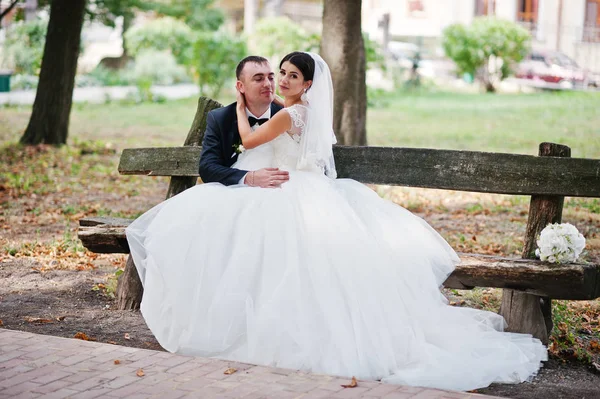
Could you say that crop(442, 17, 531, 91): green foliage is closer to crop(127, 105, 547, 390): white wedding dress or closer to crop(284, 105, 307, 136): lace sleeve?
crop(284, 105, 307, 136): lace sleeve

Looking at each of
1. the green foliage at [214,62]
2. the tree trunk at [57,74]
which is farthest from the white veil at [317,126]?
the green foliage at [214,62]

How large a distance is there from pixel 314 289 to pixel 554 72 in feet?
88.2

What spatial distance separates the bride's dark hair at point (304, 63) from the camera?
541 centimetres

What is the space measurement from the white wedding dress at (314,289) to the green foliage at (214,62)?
19166 mm

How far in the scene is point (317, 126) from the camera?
5.45m

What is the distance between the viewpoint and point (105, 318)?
19.4 ft

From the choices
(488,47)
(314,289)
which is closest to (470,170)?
(314,289)

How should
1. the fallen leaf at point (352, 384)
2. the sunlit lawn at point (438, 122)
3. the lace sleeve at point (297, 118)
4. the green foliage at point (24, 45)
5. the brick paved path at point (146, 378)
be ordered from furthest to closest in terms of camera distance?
1. the green foliage at point (24, 45)
2. the sunlit lawn at point (438, 122)
3. the lace sleeve at point (297, 118)
4. the fallen leaf at point (352, 384)
5. the brick paved path at point (146, 378)

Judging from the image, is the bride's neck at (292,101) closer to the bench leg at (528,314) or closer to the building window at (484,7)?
the bench leg at (528,314)

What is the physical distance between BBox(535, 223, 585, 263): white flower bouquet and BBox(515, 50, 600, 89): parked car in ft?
85.1

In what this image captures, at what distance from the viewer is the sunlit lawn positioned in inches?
634

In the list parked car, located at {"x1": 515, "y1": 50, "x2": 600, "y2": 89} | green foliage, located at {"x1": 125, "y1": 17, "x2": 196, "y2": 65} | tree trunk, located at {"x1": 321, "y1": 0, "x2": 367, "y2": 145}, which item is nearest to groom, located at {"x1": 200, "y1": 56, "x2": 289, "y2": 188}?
tree trunk, located at {"x1": 321, "y1": 0, "x2": 367, "y2": 145}

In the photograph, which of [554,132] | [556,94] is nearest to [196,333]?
[554,132]

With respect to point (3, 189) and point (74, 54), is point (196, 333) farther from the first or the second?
point (74, 54)
